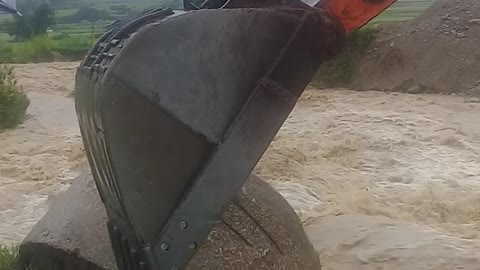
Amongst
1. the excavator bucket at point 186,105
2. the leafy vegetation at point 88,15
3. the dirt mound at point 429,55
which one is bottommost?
the dirt mound at point 429,55

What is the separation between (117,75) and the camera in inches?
80.4

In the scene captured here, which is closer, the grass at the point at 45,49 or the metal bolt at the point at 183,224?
the metal bolt at the point at 183,224

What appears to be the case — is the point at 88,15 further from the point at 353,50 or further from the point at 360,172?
the point at 353,50

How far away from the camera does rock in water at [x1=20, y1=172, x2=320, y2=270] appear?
122 inches

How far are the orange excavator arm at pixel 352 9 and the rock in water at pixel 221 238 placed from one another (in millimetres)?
1029

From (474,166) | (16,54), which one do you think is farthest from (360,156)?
(16,54)

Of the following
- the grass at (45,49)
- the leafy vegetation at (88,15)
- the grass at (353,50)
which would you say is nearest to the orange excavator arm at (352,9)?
the leafy vegetation at (88,15)

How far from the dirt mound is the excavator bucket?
7704 millimetres

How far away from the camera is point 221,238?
3.10 meters

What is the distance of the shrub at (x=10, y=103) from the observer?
8852mm

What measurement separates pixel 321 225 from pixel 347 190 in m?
1.09

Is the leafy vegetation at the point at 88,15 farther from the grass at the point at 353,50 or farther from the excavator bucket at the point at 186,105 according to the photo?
the excavator bucket at the point at 186,105

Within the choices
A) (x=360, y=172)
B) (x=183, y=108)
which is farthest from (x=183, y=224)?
(x=360, y=172)

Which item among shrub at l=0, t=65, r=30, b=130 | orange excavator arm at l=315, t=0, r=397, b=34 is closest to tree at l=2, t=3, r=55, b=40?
shrub at l=0, t=65, r=30, b=130
